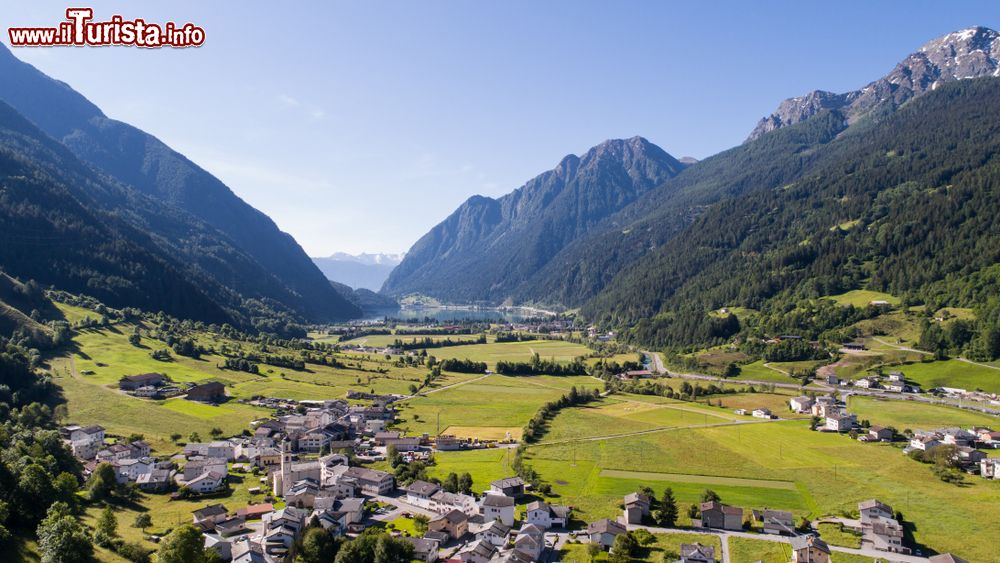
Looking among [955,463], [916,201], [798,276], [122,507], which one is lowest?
[122,507]

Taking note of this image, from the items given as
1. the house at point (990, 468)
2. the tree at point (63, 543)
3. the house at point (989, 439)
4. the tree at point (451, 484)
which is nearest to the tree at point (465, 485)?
the tree at point (451, 484)

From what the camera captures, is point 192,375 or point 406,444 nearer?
point 406,444

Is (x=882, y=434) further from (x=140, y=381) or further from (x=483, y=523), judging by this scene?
(x=140, y=381)

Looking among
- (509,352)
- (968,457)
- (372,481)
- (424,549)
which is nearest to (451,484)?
(372,481)

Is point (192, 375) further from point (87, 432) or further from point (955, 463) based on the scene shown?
point (955, 463)

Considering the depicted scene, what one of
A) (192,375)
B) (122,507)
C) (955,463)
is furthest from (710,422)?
(192,375)

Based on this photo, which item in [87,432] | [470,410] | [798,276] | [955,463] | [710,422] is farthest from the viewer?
[798,276]

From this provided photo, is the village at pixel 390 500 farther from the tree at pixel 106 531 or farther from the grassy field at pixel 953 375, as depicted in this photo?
the grassy field at pixel 953 375
